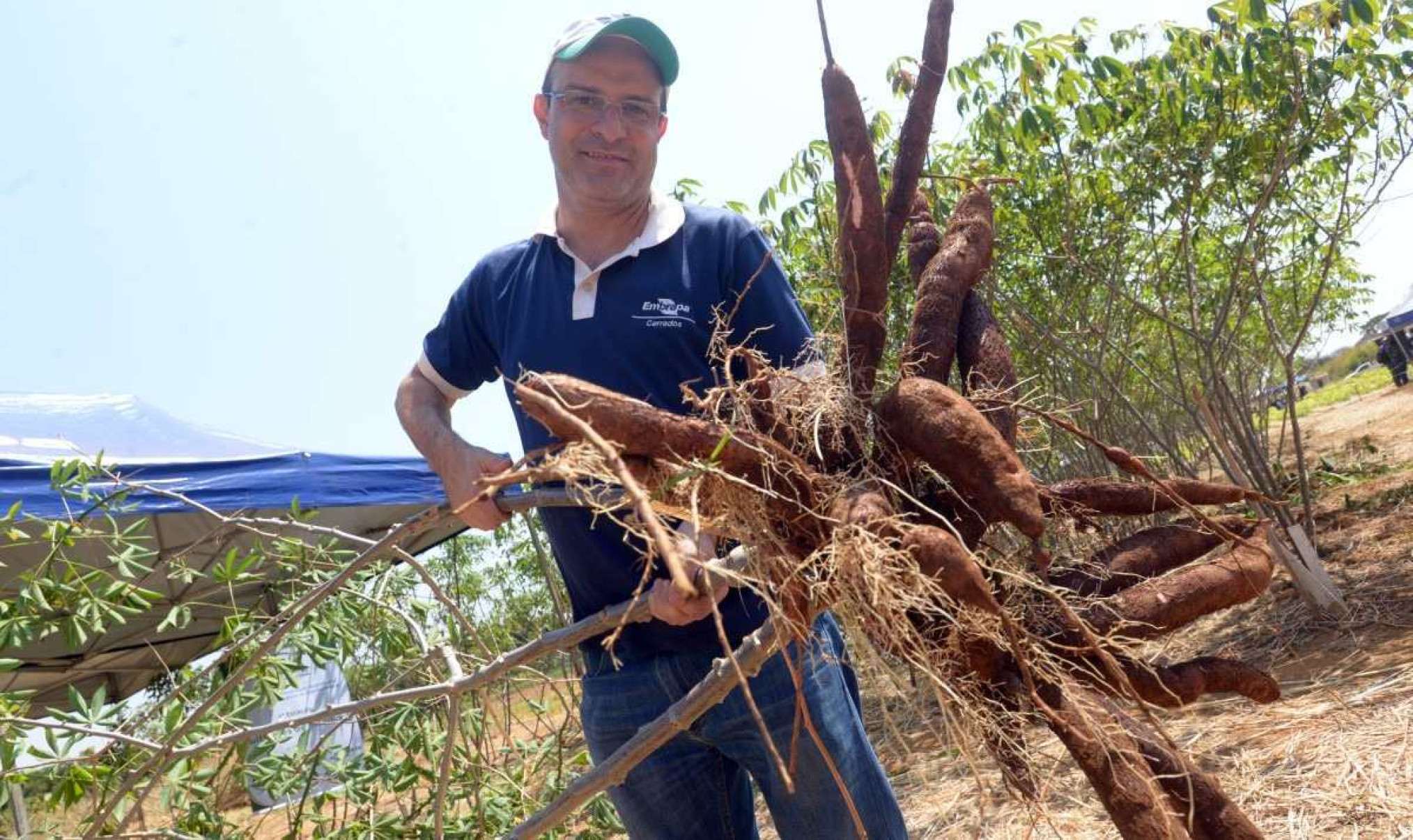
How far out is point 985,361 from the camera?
1.32 metres

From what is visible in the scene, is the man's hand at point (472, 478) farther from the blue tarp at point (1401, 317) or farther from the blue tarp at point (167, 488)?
the blue tarp at point (1401, 317)

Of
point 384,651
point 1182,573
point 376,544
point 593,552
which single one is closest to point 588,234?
point 593,552

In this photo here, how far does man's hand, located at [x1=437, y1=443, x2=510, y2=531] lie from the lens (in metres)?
1.42

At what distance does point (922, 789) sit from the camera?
402cm

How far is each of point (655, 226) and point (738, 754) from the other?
931 mm

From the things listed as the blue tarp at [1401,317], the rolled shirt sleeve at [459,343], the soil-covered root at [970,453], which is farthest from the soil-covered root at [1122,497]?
the blue tarp at [1401,317]

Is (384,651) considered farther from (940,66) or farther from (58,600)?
(940,66)

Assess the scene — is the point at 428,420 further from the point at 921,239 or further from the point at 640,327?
the point at 921,239

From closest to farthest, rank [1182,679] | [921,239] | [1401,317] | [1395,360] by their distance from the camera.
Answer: [1182,679], [921,239], [1395,360], [1401,317]

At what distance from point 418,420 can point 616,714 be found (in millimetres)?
642

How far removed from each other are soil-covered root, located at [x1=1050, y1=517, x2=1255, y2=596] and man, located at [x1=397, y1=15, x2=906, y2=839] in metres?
0.43

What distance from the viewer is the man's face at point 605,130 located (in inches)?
68.2

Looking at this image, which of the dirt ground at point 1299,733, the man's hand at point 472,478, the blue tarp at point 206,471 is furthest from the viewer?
the blue tarp at point 206,471

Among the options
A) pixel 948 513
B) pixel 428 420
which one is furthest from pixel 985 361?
pixel 428 420
